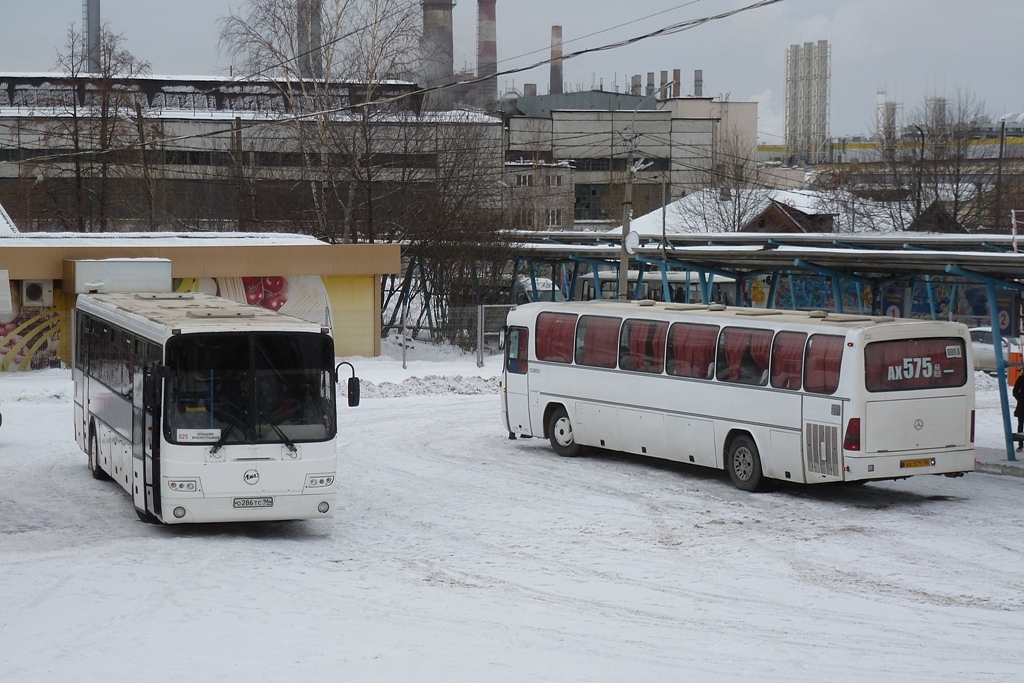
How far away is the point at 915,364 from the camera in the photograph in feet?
51.5

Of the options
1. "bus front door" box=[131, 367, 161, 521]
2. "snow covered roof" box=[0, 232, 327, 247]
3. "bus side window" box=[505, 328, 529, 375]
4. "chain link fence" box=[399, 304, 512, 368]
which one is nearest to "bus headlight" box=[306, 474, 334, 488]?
"bus front door" box=[131, 367, 161, 521]

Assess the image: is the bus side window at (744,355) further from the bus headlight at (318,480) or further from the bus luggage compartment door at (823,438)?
the bus headlight at (318,480)

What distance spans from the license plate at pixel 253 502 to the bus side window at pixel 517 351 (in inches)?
354

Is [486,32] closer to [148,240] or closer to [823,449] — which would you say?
[148,240]

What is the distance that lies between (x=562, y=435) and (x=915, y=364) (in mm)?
6711

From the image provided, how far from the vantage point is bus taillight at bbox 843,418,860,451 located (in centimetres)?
1531

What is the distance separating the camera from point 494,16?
113 meters

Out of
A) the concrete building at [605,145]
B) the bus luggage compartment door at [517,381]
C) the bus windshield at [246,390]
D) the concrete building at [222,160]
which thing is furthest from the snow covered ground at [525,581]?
the concrete building at [605,145]

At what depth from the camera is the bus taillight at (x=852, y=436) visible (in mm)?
15312

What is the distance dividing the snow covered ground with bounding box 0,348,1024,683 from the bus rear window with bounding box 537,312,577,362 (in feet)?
7.76

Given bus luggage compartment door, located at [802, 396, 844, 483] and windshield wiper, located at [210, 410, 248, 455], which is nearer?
windshield wiper, located at [210, 410, 248, 455]

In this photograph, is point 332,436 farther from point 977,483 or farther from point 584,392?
point 977,483

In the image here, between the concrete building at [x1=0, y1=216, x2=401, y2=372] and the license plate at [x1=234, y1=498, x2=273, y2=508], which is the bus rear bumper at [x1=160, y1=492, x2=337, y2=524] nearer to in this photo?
the license plate at [x1=234, y1=498, x2=273, y2=508]

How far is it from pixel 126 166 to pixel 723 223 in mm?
30351
